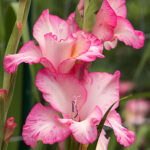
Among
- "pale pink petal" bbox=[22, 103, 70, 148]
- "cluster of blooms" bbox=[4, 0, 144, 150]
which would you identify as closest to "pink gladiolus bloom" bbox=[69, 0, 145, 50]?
"cluster of blooms" bbox=[4, 0, 144, 150]

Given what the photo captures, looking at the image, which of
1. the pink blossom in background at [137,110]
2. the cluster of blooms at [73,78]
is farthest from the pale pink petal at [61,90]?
the pink blossom in background at [137,110]

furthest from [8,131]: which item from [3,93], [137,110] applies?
[137,110]

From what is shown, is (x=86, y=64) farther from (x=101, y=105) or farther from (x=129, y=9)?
(x=129, y=9)

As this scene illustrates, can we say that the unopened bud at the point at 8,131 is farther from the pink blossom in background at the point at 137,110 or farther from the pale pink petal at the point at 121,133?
the pink blossom in background at the point at 137,110

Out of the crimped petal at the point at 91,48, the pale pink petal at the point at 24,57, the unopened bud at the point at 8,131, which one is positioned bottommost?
the unopened bud at the point at 8,131

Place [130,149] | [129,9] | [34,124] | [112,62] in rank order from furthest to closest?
[129,9] → [112,62] → [130,149] → [34,124]

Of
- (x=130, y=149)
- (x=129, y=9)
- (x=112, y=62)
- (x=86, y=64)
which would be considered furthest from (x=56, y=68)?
(x=129, y=9)

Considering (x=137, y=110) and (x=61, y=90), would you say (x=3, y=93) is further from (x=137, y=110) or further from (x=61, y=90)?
(x=137, y=110)
